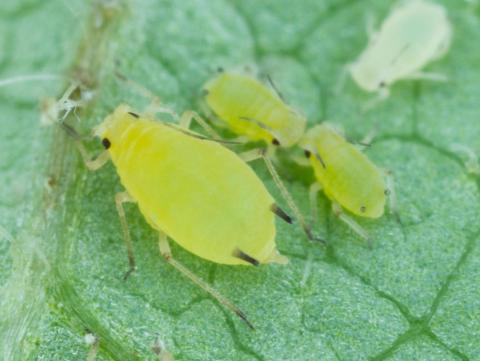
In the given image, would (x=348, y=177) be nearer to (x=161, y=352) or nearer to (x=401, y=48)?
(x=401, y=48)

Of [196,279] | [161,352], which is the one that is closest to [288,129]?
[196,279]

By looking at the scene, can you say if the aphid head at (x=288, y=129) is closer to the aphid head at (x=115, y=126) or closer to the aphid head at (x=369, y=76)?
the aphid head at (x=369, y=76)

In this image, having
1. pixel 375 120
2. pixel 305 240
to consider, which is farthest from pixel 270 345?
pixel 375 120

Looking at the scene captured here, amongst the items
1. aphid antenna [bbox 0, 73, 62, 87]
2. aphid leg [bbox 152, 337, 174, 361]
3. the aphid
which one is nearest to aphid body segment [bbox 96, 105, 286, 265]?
the aphid

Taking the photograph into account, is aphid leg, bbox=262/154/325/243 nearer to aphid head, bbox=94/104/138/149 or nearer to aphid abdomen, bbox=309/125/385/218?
aphid abdomen, bbox=309/125/385/218

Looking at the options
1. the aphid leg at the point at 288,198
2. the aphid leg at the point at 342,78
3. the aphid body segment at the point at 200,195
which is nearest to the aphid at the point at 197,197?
the aphid body segment at the point at 200,195

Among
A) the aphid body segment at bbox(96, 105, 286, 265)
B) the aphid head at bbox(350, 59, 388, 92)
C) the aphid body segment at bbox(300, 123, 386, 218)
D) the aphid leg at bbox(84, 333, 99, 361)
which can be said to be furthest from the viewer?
the aphid head at bbox(350, 59, 388, 92)
